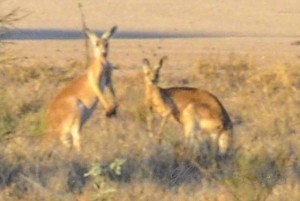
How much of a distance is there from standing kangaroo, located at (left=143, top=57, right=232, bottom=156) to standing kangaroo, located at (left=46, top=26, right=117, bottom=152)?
0.54 meters

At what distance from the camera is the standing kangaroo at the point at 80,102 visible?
1127 centimetres

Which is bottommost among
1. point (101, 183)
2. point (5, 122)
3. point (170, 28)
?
point (170, 28)

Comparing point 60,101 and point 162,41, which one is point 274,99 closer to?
point 60,101

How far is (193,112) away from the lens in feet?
37.0

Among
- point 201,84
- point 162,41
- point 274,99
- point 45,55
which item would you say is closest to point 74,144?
point 274,99

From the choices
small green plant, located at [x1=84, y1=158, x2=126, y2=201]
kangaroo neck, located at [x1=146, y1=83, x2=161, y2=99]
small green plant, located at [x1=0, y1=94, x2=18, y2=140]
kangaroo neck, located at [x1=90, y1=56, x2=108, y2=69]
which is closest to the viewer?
small green plant, located at [x1=84, y1=158, x2=126, y2=201]

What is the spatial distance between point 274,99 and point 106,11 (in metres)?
28.1

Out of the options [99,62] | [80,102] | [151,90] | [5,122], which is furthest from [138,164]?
[99,62]

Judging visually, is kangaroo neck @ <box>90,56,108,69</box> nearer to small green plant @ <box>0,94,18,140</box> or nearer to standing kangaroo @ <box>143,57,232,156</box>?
standing kangaroo @ <box>143,57,232,156</box>

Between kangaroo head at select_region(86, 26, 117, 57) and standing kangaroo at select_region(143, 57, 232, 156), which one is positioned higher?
kangaroo head at select_region(86, 26, 117, 57)

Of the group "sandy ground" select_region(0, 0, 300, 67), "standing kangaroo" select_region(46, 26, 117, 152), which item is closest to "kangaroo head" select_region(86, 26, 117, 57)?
"standing kangaroo" select_region(46, 26, 117, 152)

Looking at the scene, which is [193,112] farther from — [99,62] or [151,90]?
[99,62]

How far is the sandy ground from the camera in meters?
24.9

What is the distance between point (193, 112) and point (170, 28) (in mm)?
25878
